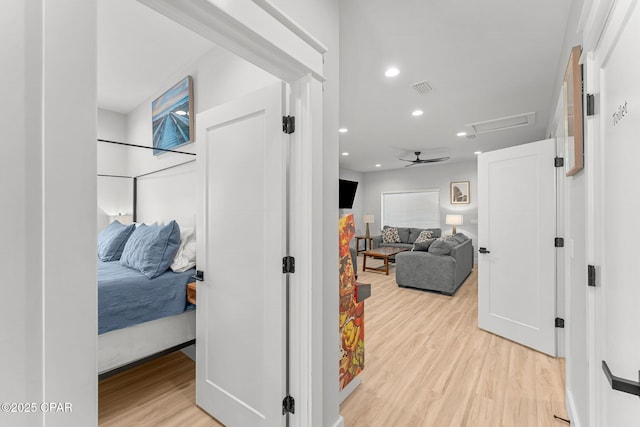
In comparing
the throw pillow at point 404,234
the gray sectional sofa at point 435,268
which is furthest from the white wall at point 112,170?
the throw pillow at point 404,234

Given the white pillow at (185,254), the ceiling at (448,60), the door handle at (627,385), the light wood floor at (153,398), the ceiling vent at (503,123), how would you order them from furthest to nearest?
the ceiling vent at (503,123) → the white pillow at (185,254) → the ceiling at (448,60) → the light wood floor at (153,398) → the door handle at (627,385)

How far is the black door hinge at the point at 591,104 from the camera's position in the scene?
120 centimetres

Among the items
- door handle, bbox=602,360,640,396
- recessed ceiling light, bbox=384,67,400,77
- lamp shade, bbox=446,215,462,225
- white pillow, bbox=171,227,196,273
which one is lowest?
door handle, bbox=602,360,640,396

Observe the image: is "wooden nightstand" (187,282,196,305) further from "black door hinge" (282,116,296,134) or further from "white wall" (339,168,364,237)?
"white wall" (339,168,364,237)

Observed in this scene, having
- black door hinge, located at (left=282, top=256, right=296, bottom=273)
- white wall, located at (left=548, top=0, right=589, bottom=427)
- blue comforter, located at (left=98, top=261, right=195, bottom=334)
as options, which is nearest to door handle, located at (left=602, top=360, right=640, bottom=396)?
white wall, located at (left=548, top=0, right=589, bottom=427)

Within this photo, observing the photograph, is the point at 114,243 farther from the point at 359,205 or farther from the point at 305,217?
the point at 359,205

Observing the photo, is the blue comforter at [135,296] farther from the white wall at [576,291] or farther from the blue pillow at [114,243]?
the white wall at [576,291]

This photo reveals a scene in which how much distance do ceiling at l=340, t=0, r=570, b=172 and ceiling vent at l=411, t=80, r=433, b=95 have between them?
0.05m

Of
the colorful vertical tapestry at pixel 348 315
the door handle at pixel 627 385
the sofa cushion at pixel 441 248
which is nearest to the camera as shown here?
the door handle at pixel 627 385

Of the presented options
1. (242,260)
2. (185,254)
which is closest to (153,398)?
(185,254)

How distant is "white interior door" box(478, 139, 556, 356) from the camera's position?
268 centimetres

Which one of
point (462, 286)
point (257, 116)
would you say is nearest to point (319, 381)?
point (257, 116)

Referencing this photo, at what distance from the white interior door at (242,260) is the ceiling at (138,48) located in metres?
0.95

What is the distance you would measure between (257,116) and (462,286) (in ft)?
16.2
